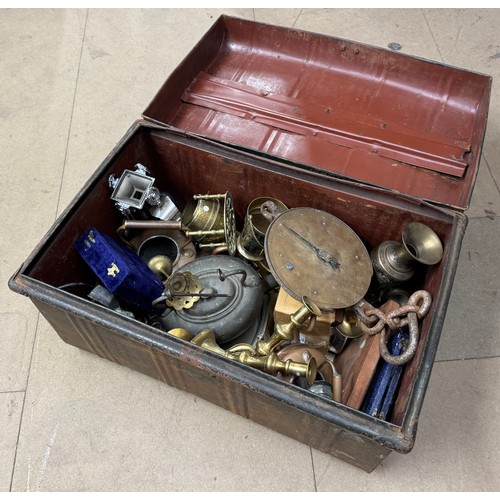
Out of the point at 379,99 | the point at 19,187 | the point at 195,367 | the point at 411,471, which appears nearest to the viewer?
the point at 195,367

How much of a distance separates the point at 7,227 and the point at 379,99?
58.6 inches

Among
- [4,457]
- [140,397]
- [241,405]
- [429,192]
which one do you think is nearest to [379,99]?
[429,192]

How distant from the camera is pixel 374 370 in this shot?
1.13 m

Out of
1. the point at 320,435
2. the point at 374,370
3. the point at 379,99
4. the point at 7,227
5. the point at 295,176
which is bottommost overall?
the point at 7,227

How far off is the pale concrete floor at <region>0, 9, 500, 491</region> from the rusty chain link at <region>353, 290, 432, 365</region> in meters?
0.43

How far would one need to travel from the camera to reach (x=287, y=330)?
48.1 inches

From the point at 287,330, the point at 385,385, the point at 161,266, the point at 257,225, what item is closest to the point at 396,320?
the point at 385,385

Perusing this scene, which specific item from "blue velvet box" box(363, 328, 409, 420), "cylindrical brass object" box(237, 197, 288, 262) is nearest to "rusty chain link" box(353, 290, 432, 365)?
"blue velvet box" box(363, 328, 409, 420)

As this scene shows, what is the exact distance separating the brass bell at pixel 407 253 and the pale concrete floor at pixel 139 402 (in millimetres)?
433

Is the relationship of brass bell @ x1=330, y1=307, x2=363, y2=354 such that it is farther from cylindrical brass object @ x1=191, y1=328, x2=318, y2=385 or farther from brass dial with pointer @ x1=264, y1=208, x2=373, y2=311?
cylindrical brass object @ x1=191, y1=328, x2=318, y2=385

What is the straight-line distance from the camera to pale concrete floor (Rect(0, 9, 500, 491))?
1.33 metres

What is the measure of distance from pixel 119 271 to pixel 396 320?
0.74 m

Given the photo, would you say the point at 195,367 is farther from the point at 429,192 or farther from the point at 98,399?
the point at 429,192

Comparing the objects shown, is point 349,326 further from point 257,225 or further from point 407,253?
point 257,225
